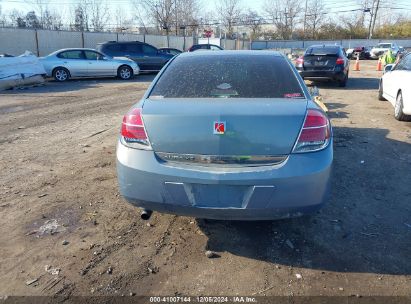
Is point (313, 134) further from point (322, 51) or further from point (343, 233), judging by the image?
point (322, 51)

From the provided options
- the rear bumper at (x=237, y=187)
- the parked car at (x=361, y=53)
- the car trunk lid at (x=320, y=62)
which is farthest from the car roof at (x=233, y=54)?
the parked car at (x=361, y=53)

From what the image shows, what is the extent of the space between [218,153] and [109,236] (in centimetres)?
139

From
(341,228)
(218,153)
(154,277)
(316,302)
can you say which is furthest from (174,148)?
(341,228)

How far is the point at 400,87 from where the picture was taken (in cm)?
770

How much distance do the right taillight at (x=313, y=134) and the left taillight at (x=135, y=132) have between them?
3.85 feet

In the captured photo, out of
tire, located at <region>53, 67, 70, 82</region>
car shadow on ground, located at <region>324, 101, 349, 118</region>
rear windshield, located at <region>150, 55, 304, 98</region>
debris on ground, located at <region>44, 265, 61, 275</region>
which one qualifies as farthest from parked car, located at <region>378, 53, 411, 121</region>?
tire, located at <region>53, 67, 70, 82</region>

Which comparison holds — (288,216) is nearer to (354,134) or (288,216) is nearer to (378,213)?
(378,213)

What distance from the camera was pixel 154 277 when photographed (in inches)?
111

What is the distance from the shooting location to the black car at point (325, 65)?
1341cm

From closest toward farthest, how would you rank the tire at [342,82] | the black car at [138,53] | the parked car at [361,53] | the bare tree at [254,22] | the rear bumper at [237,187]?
the rear bumper at [237,187], the tire at [342,82], the black car at [138,53], the parked car at [361,53], the bare tree at [254,22]

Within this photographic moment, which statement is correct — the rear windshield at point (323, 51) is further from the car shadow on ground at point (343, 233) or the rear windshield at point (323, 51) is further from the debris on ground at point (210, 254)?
the debris on ground at point (210, 254)

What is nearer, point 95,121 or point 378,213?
point 378,213

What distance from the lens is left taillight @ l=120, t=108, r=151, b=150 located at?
2906 mm

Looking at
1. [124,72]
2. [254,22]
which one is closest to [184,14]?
[254,22]
